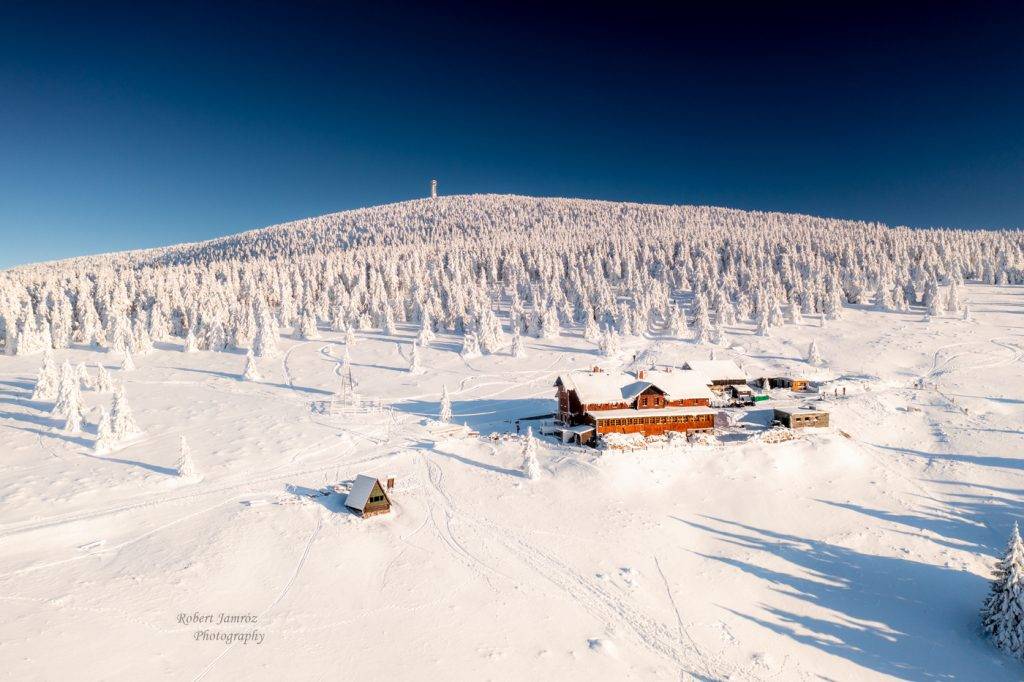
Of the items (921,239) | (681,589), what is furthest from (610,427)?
(921,239)

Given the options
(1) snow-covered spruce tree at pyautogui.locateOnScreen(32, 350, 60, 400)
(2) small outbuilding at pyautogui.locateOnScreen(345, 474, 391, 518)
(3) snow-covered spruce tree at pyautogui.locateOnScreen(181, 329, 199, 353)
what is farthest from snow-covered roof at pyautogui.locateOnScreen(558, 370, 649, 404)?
(3) snow-covered spruce tree at pyautogui.locateOnScreen(181, 329, 199, 353)

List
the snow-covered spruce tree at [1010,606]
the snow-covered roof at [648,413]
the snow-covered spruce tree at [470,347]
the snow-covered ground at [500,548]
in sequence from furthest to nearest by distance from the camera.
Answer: the snow-covered spruce tree at [470,347] < the snow-covered roof at [648,413] < the snow-covered spruce tree at [1010,606] < the snow-covered ground at [500,548]

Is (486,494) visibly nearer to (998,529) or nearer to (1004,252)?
(998,529)

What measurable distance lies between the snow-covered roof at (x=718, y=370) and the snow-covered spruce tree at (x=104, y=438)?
5650 centimetres

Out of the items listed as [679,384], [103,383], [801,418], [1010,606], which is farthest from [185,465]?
[801,418]

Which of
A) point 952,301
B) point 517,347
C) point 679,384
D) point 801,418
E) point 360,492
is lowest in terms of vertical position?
point 360,492

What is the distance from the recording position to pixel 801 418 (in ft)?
157

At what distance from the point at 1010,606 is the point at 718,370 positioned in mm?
36543

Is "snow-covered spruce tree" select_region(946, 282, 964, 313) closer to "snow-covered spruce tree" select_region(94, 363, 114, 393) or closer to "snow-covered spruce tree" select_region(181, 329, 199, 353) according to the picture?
"snow-covered spruce tree" select_region(94, 363, 114, 393)

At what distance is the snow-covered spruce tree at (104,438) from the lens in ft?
149

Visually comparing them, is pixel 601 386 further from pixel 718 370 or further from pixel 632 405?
pixel 718 370

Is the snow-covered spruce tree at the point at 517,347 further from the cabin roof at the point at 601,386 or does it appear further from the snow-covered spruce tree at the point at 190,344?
the snow-covered spruce tree at the point at 190,344

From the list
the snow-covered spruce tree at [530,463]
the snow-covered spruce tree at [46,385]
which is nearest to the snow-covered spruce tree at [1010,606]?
the snow-covered spruce tree at [530,463]

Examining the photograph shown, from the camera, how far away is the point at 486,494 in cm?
3781
